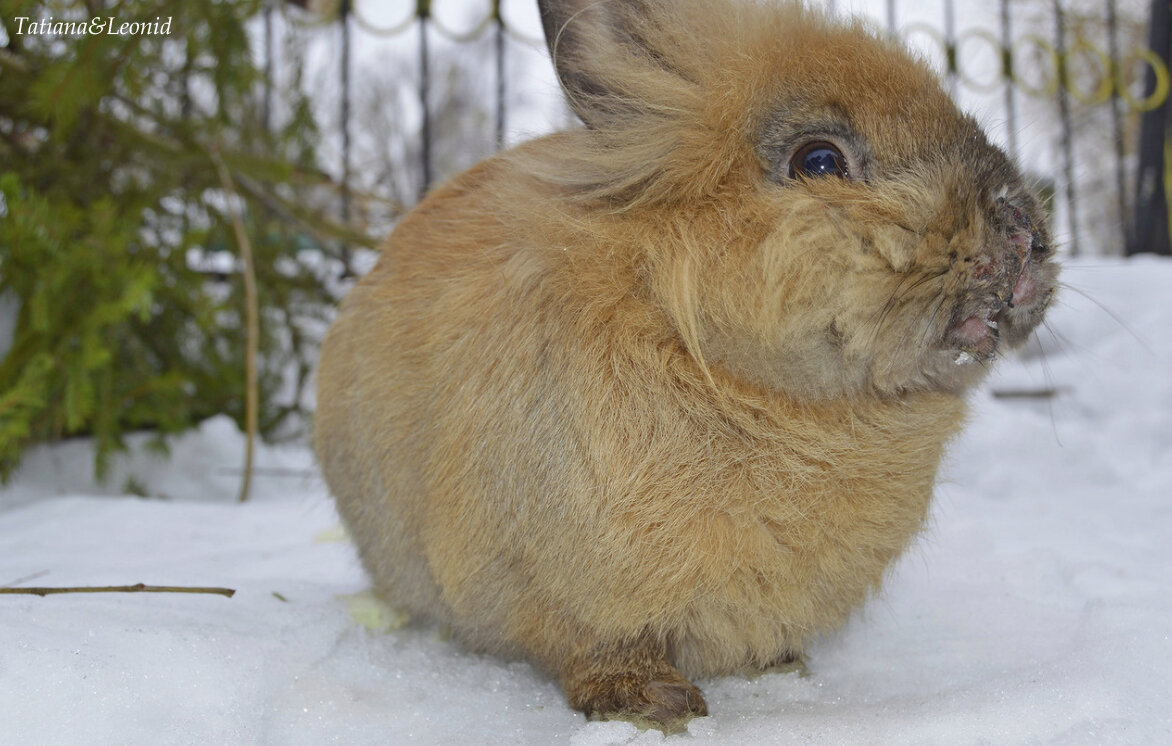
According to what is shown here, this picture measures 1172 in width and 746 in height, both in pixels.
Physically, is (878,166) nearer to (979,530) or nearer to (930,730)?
(930,730)

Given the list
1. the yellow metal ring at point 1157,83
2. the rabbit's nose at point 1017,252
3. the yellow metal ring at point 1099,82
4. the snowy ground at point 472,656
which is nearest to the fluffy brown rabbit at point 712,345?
the rabbit's nose at point 1017,252

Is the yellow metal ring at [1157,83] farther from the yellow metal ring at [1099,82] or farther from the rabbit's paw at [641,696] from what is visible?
the rabbit's paw at [641,696]

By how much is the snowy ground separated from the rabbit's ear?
0.97 metres

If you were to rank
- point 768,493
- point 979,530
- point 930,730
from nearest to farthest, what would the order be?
1. point 930,730
2. point 768,493
3. point 979,530

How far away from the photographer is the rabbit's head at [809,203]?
122cm

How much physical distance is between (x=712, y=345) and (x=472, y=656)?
778mm

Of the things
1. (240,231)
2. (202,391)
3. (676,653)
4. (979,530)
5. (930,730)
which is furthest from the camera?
(202,391)

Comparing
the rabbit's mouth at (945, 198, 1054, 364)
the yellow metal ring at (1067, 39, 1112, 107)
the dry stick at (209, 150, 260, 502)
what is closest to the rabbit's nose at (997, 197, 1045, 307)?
the rabbit's mouth at (945, 198, 1054, 364)

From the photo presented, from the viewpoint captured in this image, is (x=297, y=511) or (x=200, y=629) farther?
(x=297, y=511)

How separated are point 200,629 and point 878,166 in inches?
53.1

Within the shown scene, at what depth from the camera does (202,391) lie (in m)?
3.17

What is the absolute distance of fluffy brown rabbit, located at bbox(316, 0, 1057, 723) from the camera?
1236 millimetres

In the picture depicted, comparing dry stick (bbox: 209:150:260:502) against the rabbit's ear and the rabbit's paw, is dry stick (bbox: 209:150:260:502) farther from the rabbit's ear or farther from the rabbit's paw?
the rabbit's paw

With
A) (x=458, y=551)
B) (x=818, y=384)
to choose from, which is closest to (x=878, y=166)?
(x=818, y=384)
